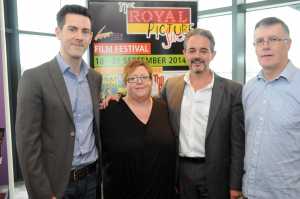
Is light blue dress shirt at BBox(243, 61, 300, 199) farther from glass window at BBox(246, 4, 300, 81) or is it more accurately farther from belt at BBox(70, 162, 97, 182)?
glass window at BBox(246, 4, 300, 81)

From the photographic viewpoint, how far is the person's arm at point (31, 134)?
6.22 feet

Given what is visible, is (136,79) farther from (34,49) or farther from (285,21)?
(34,49)

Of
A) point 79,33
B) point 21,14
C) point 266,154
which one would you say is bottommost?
point 266,154

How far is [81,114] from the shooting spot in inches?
84.0

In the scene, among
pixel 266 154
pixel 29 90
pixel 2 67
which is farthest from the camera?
pixel 2 67

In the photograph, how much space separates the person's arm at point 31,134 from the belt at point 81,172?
19cm

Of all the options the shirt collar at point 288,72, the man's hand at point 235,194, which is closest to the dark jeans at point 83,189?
the man's hand at point 235,194

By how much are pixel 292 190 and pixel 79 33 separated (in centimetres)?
160

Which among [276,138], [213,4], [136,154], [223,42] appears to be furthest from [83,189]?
[213,4]

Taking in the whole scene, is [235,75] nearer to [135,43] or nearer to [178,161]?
[135,43]

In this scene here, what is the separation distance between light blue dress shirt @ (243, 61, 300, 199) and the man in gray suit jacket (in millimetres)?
1023

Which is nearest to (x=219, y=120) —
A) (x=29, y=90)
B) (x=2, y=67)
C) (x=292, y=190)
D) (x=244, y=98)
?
(x=244, y=98)

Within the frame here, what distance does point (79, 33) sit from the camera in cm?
212

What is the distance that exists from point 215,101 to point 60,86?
107 cm
